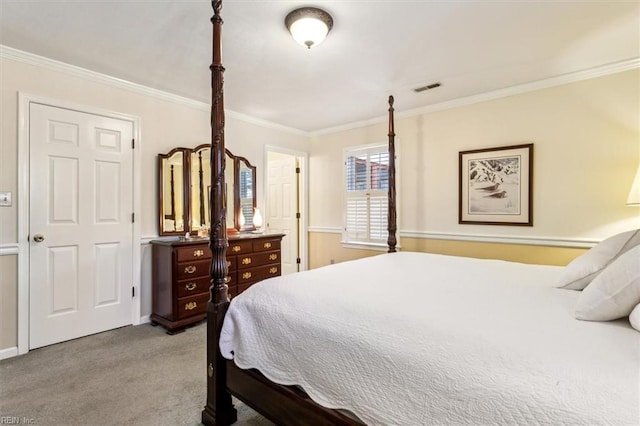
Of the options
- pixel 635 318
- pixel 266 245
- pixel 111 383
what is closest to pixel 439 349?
pixel 635 318

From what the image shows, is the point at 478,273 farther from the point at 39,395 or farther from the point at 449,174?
the point at 39,395

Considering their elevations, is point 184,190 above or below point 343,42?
below

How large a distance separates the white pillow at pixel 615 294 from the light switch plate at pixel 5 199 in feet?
12.3

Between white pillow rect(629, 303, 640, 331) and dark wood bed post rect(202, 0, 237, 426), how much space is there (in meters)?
1.66

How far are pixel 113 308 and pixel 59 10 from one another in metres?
2.51

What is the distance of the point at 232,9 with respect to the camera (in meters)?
2.01

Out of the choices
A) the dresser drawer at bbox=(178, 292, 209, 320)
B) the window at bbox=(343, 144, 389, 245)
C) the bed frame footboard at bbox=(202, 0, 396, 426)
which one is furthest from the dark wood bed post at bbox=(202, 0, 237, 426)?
the window at bbox=(343, 144, 389, 245)

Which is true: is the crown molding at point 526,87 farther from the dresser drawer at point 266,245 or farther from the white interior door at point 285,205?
the dresser drawer at point 266,245

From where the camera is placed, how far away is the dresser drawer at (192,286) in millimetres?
3047

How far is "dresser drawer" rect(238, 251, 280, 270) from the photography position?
3.64 metres

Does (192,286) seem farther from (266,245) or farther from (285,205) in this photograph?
(285,205)

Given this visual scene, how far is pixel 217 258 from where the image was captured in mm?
→ 1667

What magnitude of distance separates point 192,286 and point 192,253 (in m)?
0.33
